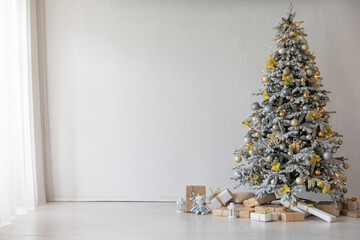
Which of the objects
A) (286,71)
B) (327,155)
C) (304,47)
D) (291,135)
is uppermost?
(304,47)

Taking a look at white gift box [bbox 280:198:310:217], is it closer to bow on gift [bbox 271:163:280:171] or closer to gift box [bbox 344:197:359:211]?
bow on gift [bbox 271:163:280:171]

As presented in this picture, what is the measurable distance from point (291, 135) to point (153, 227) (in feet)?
5.12

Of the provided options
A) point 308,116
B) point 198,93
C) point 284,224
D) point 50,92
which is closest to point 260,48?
point 198,93

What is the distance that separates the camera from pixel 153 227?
3.78 metres

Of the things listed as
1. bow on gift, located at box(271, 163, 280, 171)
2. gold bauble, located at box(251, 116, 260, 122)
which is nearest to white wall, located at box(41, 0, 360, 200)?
gold bauble, located at box(251, 116, 260, 122)

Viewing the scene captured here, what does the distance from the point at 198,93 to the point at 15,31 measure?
7.01 feet

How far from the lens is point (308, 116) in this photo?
4164mm

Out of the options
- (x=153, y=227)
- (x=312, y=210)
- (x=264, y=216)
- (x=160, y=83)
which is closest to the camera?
(x=153, y=227)

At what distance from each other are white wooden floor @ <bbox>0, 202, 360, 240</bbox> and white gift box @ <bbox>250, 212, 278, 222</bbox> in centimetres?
7

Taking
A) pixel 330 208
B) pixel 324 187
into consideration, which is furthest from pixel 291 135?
pixel 330 208

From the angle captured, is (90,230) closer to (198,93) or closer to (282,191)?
(282,191)

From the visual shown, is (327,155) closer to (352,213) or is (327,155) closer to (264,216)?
(352,213)

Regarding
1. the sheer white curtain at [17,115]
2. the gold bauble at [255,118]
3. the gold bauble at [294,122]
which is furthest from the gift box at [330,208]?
the sheer white curtain at [17,115]

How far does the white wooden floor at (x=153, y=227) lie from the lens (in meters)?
3.44
